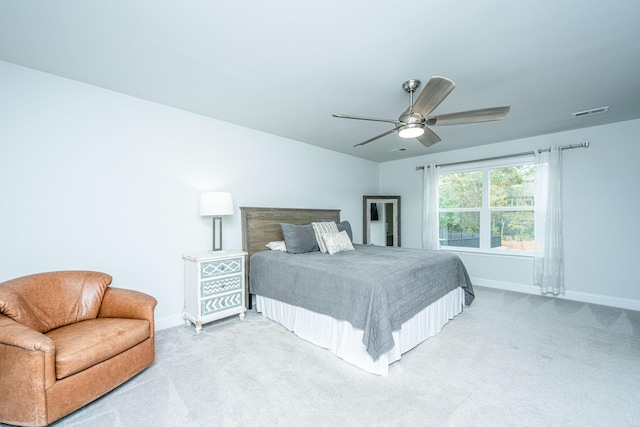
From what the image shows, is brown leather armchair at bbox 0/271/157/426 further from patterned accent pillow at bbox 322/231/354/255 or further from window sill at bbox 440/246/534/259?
window sill at bbox 440/246/534/259

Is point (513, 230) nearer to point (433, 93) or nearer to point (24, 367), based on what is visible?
point (433, 93)

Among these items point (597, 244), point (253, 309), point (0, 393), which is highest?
point (597, 244)

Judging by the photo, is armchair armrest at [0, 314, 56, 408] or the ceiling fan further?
the ceiling fan

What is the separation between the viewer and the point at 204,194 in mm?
3062

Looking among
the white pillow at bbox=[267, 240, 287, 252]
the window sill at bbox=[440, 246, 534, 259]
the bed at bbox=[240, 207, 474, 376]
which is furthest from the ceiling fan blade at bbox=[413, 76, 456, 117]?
the window sill at bbox=[440, 246, 534, 259]

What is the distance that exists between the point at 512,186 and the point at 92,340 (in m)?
5.66

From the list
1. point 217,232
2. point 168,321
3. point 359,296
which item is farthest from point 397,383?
point 217,232

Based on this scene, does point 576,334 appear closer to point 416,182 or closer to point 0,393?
point 416,182

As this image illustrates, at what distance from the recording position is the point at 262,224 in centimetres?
382

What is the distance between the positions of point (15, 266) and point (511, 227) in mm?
6239

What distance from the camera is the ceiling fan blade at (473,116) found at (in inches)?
82.9

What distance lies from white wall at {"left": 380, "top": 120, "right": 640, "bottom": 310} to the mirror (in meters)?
2.18

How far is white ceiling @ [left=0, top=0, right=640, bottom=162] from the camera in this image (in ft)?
5.25

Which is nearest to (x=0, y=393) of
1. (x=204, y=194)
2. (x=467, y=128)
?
(x=204, y=194)
